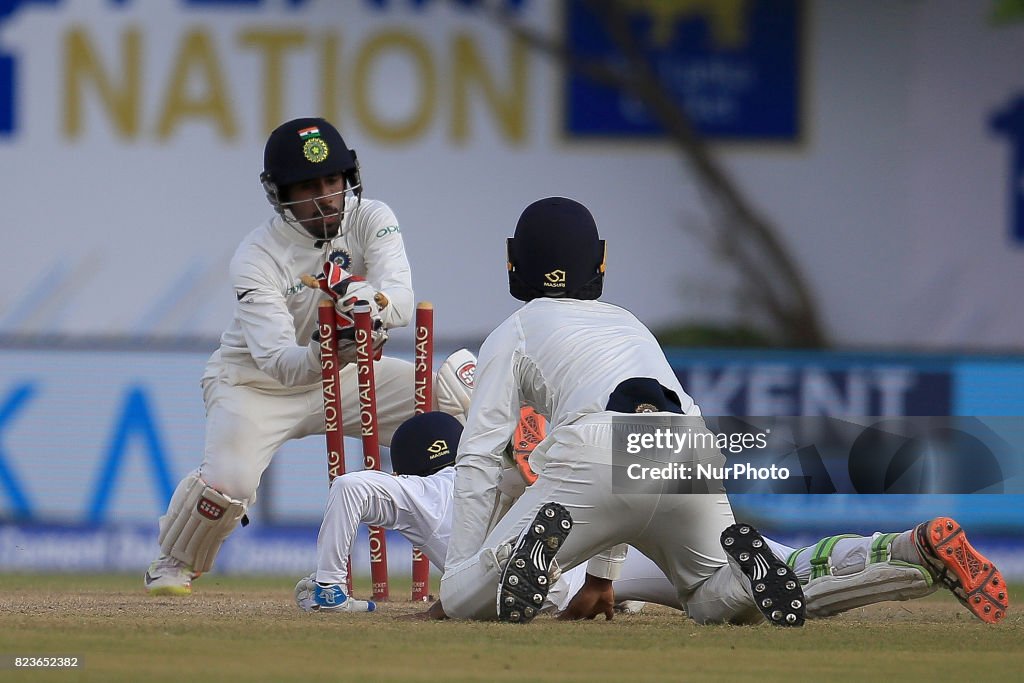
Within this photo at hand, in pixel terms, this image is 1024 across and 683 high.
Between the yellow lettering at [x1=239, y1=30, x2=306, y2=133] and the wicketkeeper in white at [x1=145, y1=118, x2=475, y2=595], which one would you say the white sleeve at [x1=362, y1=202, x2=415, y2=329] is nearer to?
the wicketkeeper in white at [x1=145, y1=118, x2=475, y2=595]

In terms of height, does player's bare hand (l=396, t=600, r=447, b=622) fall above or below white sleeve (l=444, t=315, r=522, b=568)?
below

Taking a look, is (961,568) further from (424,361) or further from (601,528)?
(424,361)

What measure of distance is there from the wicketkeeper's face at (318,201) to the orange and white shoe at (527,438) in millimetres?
1372

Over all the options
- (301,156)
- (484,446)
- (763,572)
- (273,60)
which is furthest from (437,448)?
(273,60)

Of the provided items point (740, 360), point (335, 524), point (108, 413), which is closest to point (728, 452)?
point (335, 524)

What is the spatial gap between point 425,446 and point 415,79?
29.8 feet

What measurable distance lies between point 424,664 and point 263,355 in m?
2.76

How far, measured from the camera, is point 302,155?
23.5 ft

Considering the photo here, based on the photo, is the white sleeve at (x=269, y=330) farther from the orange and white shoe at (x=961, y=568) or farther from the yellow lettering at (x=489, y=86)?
the yellow lettering at (x=489, y=86)

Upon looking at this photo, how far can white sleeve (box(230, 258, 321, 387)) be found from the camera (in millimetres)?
7141

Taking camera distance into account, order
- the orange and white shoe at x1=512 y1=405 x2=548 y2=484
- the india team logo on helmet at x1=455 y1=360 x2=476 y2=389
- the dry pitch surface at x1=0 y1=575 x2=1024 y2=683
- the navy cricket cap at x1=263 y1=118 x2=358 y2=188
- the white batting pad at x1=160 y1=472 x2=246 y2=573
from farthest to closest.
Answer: the india team logo on helmet at x1=455 y1=360 x2=476 y2=389 < the white batting pad at x1=160 y1=472 x2=246 y2=573 < the navy cricket cap at x1=263 y1=118 x2=358 y2=188 < the orange and white shoe at x1=512 y1=405 x2=548 y2=484 < the dry pitch surface at x1=0 y1=575 x2=1024 y2=683

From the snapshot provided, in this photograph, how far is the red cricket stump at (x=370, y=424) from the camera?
23.1 ft

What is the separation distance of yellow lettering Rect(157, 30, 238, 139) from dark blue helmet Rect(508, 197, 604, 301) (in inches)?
391

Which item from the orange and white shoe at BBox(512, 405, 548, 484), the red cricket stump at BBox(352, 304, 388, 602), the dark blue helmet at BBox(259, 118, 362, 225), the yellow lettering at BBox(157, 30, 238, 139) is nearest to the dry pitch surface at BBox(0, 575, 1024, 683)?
the orange and white shoe at BBox(512, 405, 548, 484)
